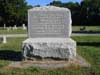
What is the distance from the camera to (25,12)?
274ft

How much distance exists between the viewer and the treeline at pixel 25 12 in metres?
76.9

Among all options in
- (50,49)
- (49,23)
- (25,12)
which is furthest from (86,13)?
(50,49)

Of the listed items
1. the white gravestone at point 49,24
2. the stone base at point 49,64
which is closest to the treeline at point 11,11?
the white gravestone at point 49,24

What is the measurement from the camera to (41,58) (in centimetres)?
1154

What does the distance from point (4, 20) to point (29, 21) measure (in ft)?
219

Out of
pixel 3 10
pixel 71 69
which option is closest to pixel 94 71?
pixel 71 69

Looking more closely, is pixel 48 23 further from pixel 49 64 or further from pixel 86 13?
pixel 86 13

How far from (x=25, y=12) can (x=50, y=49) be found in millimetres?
72603

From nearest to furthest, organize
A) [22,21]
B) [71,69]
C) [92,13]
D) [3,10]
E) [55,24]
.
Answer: [71,69] < [55,24] < [3,10] < [22,21] < [92,13]

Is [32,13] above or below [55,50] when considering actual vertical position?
above

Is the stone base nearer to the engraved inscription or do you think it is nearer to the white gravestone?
the white gravestone

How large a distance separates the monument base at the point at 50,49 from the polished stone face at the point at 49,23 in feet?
3.51

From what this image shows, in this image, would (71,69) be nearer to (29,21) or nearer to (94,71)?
(94,71)

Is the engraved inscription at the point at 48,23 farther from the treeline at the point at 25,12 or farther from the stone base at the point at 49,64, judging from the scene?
the treeline at the point at 25,12
